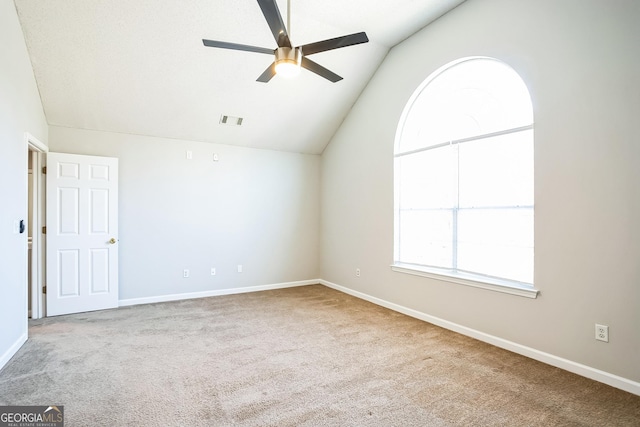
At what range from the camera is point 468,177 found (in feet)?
11.9

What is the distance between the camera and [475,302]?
3.36 meters

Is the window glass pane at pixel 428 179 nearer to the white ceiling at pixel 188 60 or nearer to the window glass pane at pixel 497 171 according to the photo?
the window glass pane at pixel 497 171

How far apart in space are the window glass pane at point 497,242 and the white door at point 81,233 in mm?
4602

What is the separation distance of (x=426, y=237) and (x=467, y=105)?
1.66 metres

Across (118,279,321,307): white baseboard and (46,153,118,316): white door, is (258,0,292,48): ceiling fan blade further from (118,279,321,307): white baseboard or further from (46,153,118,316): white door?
(118,279,321,307): white baseboard

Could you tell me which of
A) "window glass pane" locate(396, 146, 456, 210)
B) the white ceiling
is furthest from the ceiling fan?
"window glass pane" locate(396, 146, 456, 210)

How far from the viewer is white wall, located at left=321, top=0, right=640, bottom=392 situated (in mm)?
2357

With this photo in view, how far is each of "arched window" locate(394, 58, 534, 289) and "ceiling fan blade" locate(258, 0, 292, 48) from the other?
86.8 inches

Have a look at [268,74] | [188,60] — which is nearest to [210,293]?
[188,60]

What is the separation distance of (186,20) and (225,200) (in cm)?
266

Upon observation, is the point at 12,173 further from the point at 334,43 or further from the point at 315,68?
the point at 334,43

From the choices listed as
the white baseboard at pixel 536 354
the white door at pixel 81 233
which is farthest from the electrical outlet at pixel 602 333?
the white door at pixel 81 233

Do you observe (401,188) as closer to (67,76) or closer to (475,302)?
(475,302)

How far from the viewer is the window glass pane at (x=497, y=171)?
309 centimetres
